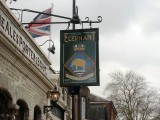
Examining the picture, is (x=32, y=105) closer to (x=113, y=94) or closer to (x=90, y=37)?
(x=90, y=37)

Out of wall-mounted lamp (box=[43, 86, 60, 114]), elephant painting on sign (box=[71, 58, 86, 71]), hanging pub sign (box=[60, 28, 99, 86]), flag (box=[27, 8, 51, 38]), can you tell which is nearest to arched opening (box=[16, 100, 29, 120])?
wall-mounted lamp (box=[43, 86, 60, 114])

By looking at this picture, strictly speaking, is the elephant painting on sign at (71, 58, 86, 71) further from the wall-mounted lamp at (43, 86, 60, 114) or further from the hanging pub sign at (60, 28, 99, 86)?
the wall-mounted lamp at (43, 86, 60, 114)

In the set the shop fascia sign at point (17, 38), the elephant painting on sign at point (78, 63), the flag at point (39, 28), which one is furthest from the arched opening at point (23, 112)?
the elephant painting on sign at point (78, 63)

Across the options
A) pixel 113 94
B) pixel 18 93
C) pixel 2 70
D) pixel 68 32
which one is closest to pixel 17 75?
pixel 18 93

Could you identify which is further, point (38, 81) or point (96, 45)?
point (38, 81)

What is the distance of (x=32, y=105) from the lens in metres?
14.0

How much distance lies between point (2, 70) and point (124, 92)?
40.5 m

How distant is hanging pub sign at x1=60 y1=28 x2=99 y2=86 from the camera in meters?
11.0

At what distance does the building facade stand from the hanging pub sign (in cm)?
150

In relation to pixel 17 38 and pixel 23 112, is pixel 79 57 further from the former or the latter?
pixel 23 112

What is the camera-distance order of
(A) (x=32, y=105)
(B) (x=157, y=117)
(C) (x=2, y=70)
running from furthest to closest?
(B) (x=157, y=117)
(A) (x=32, y=105)
(C) (x=2, y=70)

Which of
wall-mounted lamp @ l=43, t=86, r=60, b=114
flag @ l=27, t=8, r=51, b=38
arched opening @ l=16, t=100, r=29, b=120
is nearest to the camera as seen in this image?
arched opening @ l=16, t=100, r=29, b=120

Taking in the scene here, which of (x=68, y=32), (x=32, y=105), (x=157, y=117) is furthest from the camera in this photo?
(x=157, y=117)

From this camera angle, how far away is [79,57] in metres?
11.3
